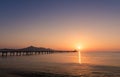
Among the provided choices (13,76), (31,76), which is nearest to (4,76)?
(13,76)

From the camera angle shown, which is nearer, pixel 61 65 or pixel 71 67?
pixel 71 67

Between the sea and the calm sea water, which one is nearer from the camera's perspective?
the sea

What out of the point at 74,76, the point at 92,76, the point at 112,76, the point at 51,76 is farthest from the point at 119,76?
the point at 51,76

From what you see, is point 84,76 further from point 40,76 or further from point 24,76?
point 24,76

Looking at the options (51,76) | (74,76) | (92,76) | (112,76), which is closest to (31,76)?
(51,76)

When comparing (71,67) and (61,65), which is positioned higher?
(61,65)

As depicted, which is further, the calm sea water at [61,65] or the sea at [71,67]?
the calm sea water at [61,65]

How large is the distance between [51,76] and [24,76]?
4.65m

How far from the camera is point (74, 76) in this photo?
37.1 m

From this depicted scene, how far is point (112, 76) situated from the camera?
37.2 meters

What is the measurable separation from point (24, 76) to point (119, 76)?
16388 millimetres

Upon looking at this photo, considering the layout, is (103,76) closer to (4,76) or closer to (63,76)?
(63,76)

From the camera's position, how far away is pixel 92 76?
37.2 meters

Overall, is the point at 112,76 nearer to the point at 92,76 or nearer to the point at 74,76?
Answer: the point at 92,76
